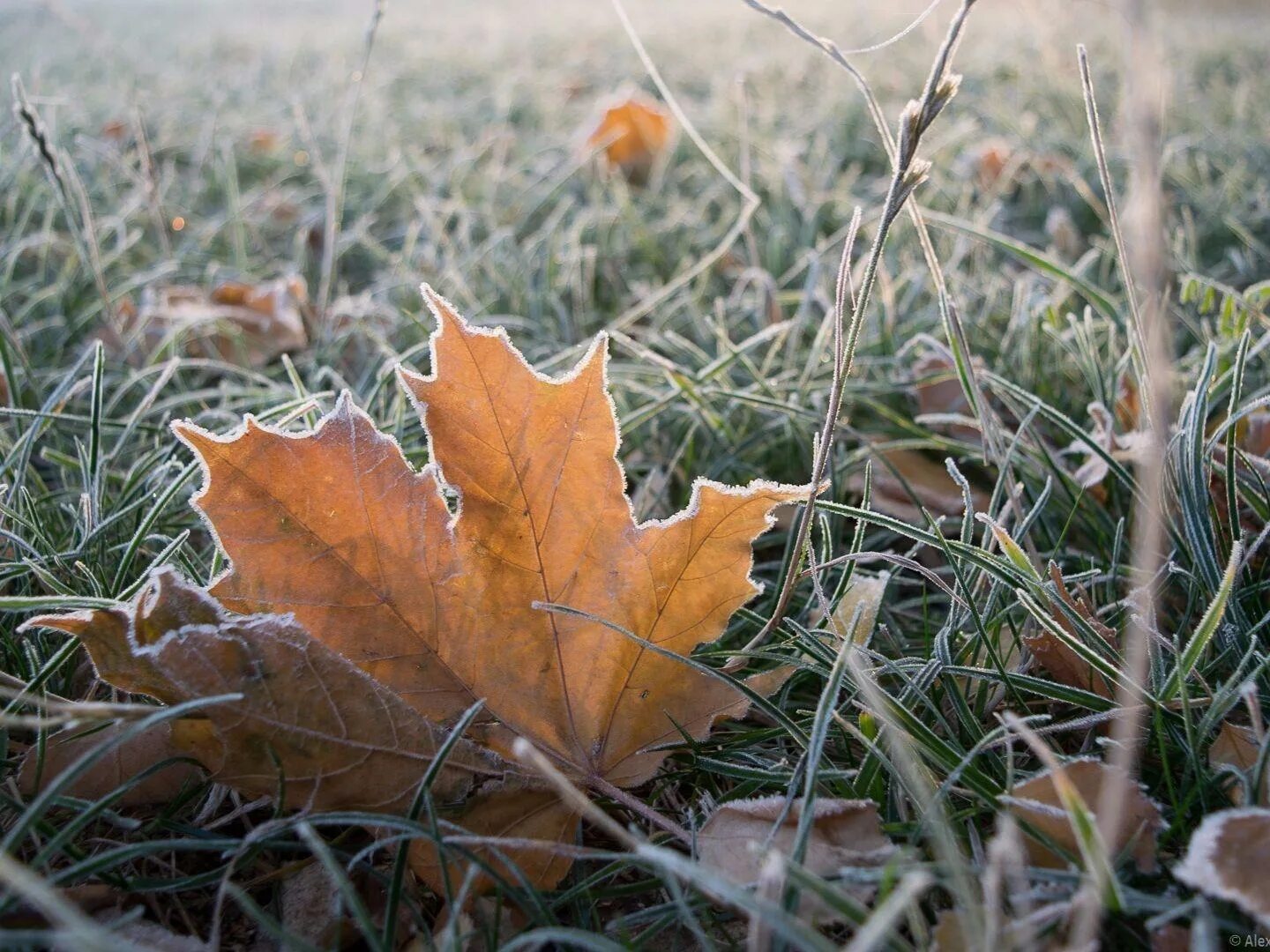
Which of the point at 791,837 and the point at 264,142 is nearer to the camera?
the point at 791,837

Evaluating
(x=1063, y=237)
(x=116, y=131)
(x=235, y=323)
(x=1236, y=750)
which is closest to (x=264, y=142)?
(x=116, y=131)

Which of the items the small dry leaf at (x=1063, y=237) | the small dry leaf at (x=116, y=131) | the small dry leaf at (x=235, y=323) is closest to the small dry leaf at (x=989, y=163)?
the small dry leaf at (x=1063, y=237)

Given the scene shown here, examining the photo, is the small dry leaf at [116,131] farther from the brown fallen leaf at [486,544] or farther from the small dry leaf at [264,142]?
the brown fallen leaf at [486,544]

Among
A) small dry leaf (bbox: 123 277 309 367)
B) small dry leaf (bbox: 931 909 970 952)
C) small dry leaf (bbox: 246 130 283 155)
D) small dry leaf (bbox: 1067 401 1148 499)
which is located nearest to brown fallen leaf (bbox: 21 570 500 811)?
small dry leaf (bbox: 931 909 970 952)

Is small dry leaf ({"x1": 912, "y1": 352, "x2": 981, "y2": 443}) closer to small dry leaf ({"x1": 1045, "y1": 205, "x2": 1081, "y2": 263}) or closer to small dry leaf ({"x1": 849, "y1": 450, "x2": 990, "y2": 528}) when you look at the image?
small dry leaf ({"x1": 849, "y1": 450, "x2": 990, "y2": 528})

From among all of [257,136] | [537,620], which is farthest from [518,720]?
[257,136]

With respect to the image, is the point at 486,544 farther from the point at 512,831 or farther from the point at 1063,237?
the point at 1063,237
